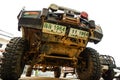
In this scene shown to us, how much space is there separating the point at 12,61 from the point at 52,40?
3.30 feet

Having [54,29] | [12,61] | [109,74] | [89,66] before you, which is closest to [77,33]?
[54,29]

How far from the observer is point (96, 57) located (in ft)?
23.5

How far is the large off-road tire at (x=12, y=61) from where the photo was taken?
6035 mm

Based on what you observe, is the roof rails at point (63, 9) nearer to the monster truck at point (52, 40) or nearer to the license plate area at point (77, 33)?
the monster truck at point (52, 40)

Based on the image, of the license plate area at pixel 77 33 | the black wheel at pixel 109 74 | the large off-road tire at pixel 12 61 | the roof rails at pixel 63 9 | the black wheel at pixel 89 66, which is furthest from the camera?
the black wheel at pixel 109 74

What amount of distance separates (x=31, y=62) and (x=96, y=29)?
1.78m

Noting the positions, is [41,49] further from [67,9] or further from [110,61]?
[110,61]

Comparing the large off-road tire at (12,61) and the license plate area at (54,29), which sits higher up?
the license plate area at (54,29)

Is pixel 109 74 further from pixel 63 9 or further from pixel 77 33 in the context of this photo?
pixel 63 9

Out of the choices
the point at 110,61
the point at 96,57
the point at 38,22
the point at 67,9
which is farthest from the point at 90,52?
the point at 110,61

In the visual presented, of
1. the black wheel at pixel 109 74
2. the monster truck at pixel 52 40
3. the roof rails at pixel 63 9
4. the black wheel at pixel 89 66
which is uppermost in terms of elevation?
the roof rails at pixel 63 9

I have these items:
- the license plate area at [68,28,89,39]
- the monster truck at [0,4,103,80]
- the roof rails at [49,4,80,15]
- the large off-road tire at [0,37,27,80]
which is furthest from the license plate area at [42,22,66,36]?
the large off-road tire at [0,37,27,80]

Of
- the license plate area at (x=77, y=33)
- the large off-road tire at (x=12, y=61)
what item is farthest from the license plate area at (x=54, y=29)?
the large off-road tire at (x=12, y=61)

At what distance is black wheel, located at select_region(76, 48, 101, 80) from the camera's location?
6.97 metres
